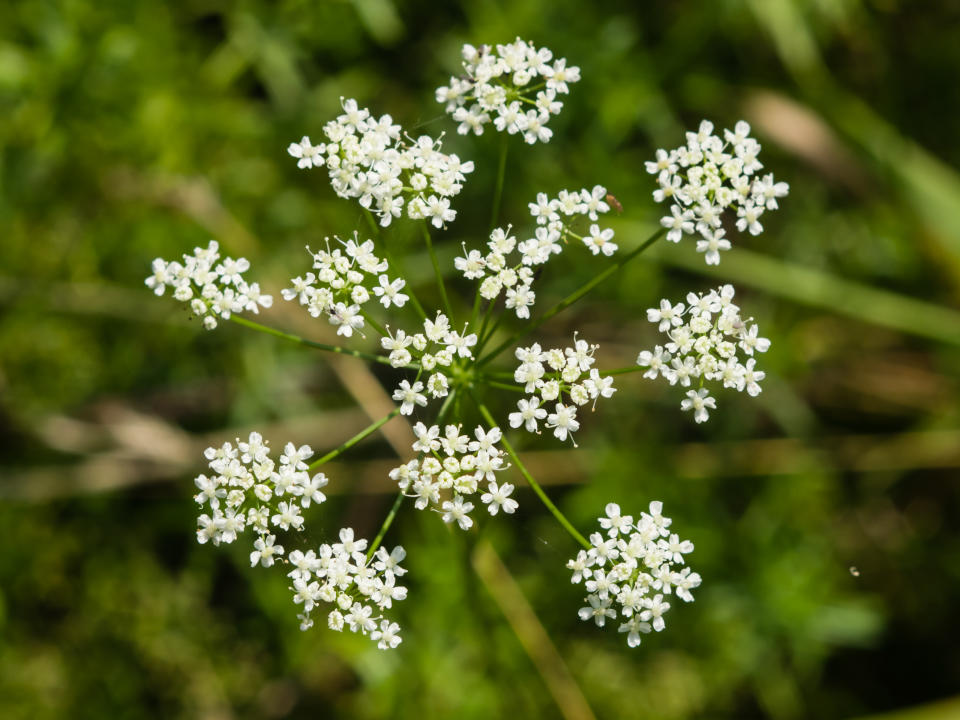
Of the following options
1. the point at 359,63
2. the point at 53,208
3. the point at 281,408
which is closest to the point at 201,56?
the point at 359,63

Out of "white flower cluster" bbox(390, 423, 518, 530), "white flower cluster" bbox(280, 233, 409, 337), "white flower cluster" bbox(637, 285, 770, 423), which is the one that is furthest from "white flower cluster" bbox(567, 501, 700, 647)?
"white flower cluster" bbox(280, 233, 409, 337)

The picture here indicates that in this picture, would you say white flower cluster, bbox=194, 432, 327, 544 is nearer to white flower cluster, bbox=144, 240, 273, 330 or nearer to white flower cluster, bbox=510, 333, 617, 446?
white flower cluster, bbox=144, 240, 273, 330

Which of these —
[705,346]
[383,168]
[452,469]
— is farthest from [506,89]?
[452,469]

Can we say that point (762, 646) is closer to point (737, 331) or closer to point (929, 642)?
point (929, 642)

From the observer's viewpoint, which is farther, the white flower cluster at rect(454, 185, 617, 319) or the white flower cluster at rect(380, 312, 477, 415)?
the white flower cluster at rect(454, 185, 617, 319)

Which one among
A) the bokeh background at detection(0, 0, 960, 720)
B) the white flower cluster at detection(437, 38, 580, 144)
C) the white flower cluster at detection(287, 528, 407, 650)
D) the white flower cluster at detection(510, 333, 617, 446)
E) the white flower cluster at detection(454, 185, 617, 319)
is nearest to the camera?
the white flower cluster at detection(287, 528, 407, 650)

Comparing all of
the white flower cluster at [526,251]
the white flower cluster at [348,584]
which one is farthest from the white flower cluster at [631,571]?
the white flower cluster at [526,251]

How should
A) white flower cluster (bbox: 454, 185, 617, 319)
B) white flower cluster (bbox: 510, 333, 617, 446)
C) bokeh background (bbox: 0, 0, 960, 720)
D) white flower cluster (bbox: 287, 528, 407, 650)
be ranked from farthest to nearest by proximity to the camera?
bokeh background (bbox: 0, 0, 960, 720) → white flower cluster (bbox: 454, 185, 617, 319) → white flower cluster (bbox: 510, 333, 617, 446) → white flower cluster (bbox: 287, 528, 407, 650)
